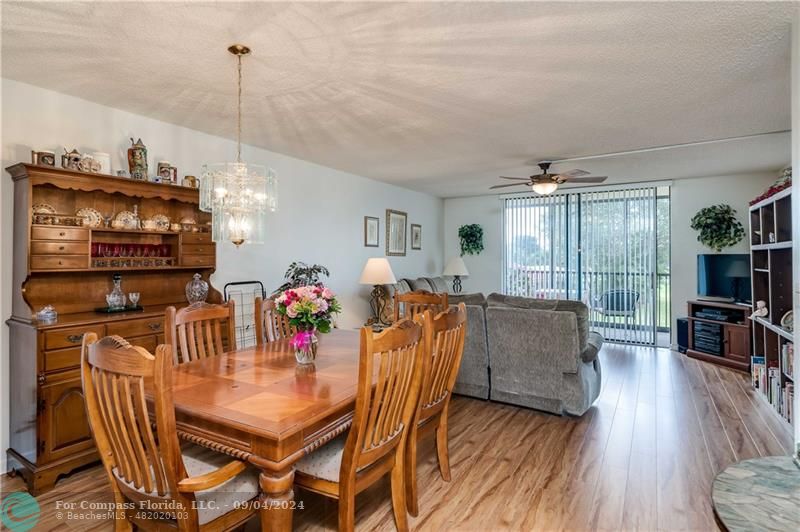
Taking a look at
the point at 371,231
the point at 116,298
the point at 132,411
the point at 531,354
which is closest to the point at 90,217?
the point at 116,298

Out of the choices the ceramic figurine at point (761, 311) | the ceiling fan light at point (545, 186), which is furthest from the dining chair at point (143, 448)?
the ceramic figurine at point (761, 311)

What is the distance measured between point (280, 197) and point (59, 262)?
2270mm

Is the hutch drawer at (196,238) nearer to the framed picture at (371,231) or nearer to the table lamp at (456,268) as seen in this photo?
the framed picture at (371,231)

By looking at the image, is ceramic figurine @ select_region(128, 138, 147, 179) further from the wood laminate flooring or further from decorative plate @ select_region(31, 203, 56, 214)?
the wood laminate flooring

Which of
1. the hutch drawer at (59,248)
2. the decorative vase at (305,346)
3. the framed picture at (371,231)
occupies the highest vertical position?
the framed picture at (371,231)

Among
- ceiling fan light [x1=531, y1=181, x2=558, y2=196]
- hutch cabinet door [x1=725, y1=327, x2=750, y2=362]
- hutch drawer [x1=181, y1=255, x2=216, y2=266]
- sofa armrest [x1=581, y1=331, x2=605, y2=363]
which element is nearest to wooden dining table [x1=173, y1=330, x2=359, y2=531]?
hutch drawer [x1=181, y1=255, x2=216, y2=266]

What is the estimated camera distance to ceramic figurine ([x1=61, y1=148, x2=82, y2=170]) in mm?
2760

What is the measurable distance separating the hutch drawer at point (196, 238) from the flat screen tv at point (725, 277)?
607cm

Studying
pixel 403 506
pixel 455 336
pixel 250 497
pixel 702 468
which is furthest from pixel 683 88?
pixel 250 497

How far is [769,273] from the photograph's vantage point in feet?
11.8

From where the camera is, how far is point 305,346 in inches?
88.6

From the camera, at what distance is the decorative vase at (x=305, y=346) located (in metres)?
2.23

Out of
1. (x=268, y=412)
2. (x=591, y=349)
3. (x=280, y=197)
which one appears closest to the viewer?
(x=268, y=412)

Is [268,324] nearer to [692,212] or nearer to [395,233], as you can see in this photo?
[395,233]
